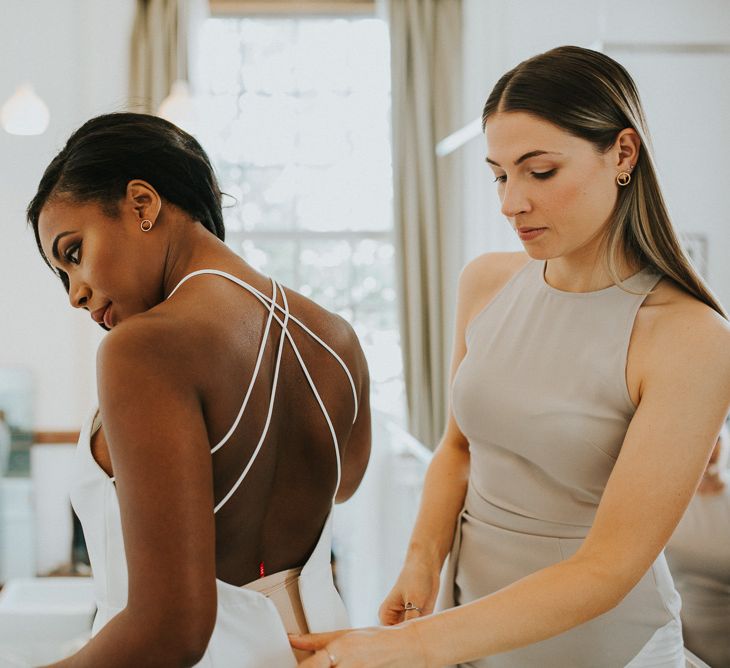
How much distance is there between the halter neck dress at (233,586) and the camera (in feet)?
3.15

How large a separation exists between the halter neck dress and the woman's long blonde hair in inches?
18.0

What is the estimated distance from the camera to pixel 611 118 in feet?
3.87

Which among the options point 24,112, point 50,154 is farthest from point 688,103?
point 50,154

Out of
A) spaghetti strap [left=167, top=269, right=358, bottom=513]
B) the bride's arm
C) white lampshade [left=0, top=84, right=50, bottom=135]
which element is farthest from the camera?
white lampshade [left=0, top=84, right=50, bottom=135]

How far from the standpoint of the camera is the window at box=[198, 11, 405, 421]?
485cm

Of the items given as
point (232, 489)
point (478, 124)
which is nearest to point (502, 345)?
point (232, 489)

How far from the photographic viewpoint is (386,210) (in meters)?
4.93

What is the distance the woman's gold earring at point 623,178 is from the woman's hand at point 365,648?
0.67 meters

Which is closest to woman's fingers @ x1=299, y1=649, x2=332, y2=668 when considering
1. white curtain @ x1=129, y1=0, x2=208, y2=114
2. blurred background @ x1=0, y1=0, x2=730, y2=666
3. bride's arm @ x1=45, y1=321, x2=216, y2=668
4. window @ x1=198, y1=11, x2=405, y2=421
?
bride's arm @ x1=45, y1=321, x2=216, y2=668

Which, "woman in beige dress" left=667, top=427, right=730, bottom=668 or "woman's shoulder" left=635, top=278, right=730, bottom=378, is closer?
"woman's shoulder" left=635, top=278, right=730, bottom=378

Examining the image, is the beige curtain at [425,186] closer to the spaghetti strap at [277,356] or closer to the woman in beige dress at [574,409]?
the woman in beige dress at [574,409]

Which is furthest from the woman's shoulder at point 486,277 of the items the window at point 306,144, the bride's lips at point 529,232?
the window at point 306,144

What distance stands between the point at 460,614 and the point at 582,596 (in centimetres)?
15

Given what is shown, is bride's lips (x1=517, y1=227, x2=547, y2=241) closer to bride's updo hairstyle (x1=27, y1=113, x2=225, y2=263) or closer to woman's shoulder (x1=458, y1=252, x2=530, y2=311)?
woman's shoulder (x1=458, y1=252, x2=530, y2=311)
